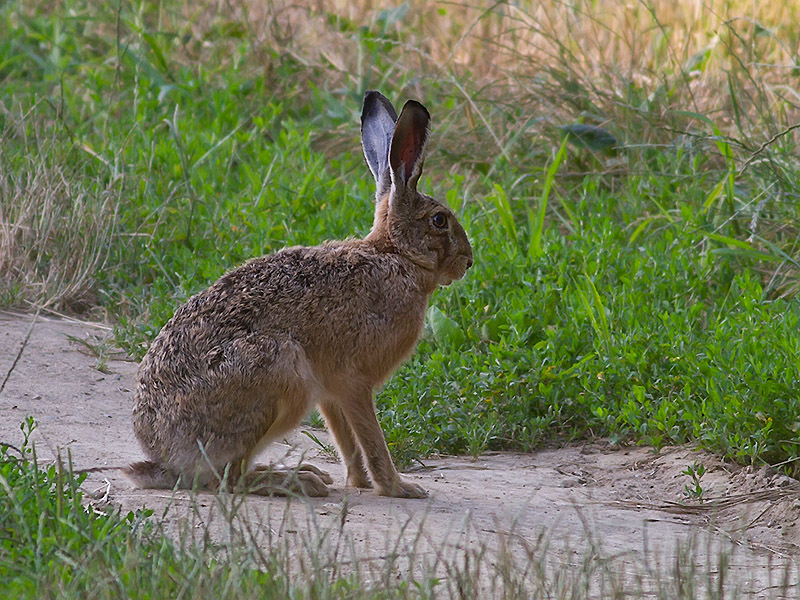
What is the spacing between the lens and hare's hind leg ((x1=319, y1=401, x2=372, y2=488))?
4859 mm

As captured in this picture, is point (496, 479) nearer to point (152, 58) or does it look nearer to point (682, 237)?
point (682, 237)

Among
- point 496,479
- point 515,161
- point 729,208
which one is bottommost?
point 496,479

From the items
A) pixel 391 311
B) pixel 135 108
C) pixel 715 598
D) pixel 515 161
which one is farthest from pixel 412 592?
pixel 135 108

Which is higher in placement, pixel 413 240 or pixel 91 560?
pixel 413 240

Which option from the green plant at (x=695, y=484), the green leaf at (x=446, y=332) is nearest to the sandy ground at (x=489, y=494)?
the green plant at (x=695, y=484)

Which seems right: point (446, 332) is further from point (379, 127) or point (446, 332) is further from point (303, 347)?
point (303, 347)

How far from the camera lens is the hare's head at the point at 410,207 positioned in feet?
15.8

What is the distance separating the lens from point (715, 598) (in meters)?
3.04

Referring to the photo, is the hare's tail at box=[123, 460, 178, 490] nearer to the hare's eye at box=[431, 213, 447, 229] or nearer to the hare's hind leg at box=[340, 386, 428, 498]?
the hare's hind leg at box=[340, 386, 428, 498]

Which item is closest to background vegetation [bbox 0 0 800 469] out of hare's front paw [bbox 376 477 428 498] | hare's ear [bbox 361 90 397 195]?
hare's front paw [bbox 376 477 428 498]

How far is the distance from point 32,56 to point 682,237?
5.72 m

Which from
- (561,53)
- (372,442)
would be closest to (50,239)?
(372,442)

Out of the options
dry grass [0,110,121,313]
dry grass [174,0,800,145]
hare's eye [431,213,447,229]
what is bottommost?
hare's eye [431,213,447,229]

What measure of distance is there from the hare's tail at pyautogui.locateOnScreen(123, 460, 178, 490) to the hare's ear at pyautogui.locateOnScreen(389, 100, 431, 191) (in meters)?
1.52
